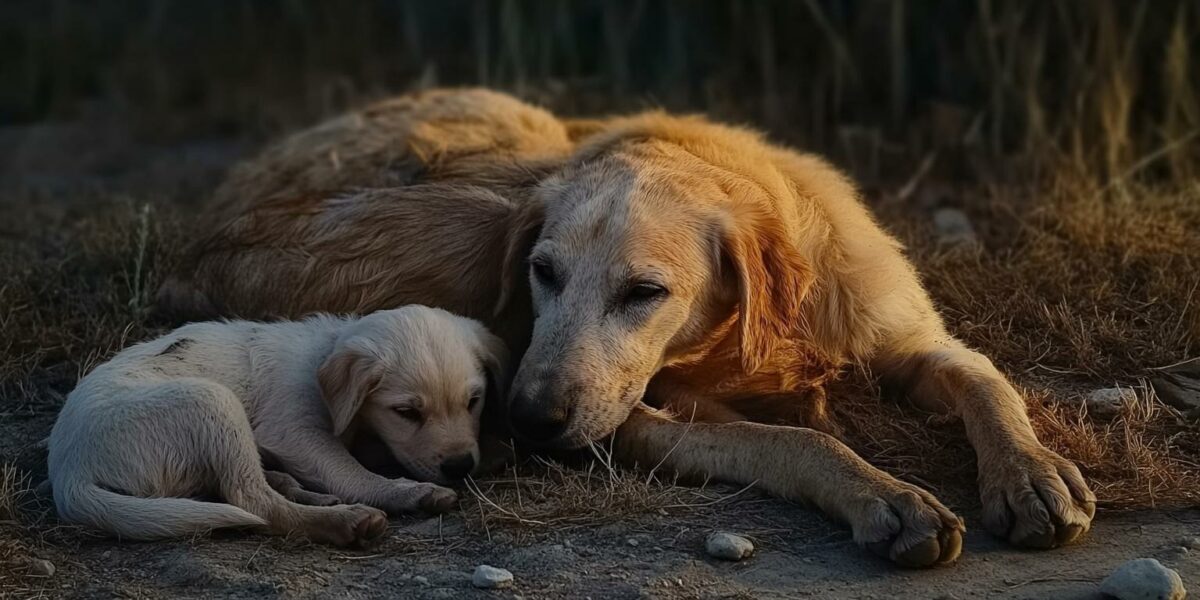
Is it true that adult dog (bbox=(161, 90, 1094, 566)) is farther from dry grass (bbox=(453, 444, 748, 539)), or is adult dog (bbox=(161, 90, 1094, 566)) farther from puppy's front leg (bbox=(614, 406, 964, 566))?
dry grass (bbox=(453, 444, 748, 539))

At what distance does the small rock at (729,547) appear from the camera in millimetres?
3695

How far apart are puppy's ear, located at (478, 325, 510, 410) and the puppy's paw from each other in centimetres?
66

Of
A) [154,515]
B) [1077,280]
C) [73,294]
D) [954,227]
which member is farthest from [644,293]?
[954,227]

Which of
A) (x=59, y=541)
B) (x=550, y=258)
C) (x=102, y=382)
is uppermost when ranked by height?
(x=550, y=258)

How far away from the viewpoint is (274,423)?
4250 millimetres

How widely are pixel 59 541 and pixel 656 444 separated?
160 centimetres

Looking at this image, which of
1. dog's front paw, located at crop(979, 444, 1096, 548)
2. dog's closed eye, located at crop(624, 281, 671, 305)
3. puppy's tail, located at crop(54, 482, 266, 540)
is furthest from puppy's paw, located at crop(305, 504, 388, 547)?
dog's front paw, located at crop(979, 444, 1096, 548)

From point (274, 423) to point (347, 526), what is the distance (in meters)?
0.59

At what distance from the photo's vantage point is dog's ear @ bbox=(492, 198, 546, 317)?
4602 millimetres

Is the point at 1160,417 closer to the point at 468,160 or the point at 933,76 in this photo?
the point at 468,160

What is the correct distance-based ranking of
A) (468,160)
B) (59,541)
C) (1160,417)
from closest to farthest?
(59,541) < (1160,417) < (468,160)

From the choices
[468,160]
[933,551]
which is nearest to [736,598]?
[933,551]

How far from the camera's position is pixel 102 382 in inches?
161

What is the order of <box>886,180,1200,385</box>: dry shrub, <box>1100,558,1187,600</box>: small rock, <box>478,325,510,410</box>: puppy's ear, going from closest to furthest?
<box>1100,558,1187,600</box>: small rock → <box>478,325,510,410</box>: puppy's ear → <box>886,180,1200,385</box>: dry shrub
